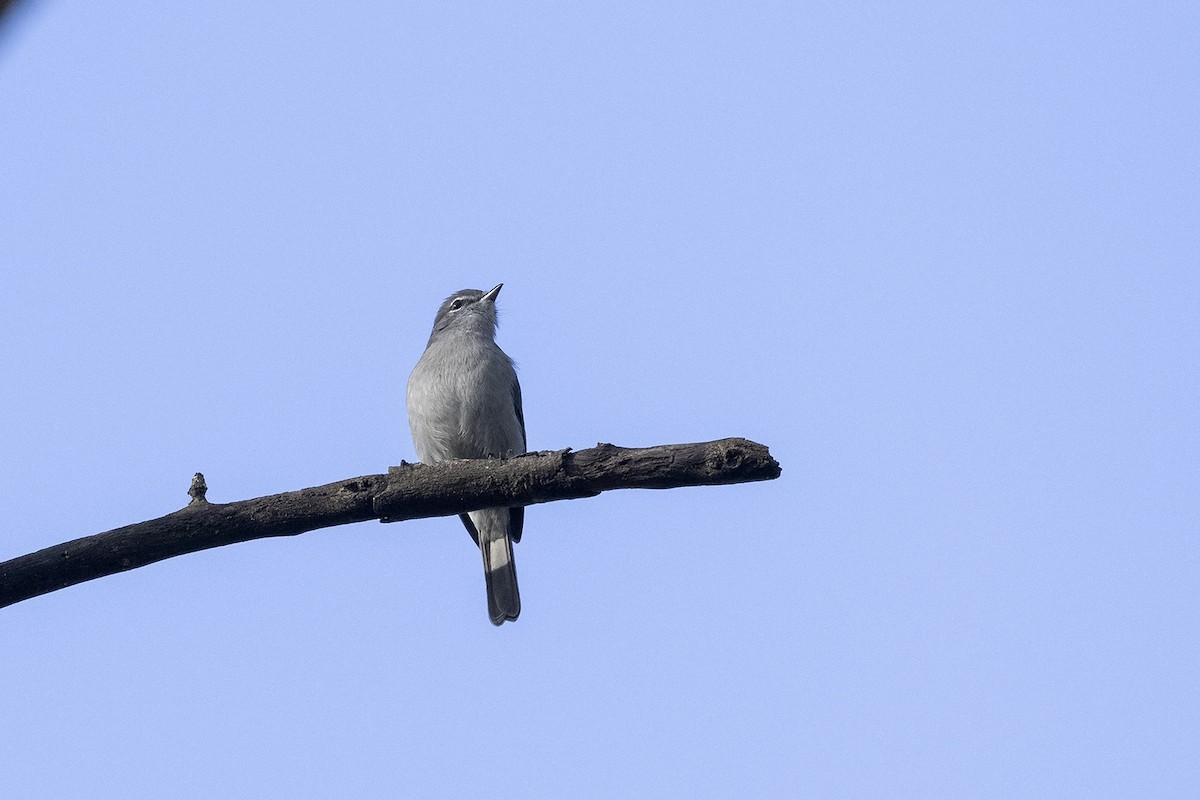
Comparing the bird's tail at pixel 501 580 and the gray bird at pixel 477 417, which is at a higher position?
the gray bird at pixel 477 417

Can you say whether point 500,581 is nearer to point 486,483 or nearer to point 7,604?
point 486,483

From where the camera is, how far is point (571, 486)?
7.07 metres

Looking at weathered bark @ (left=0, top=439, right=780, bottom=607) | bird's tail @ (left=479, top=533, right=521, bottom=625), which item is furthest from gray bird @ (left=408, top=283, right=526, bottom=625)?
weathered bark @ (left=0, top=439, right=780, bottom=607)

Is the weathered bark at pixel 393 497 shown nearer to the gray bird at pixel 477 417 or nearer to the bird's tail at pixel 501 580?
the gray bird at pixel 477 417

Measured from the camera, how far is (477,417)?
11023mm

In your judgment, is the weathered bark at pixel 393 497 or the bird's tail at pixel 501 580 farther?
the bird's tail at pixel 501 580

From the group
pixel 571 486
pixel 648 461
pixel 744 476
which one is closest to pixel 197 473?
pixel 571 486

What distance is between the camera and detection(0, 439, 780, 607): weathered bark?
6645 millimetres

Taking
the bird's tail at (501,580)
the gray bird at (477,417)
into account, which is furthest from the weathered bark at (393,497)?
the bird's tail at (501,580)

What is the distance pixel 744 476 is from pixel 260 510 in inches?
119

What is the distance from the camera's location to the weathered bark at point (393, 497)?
6.64 meters

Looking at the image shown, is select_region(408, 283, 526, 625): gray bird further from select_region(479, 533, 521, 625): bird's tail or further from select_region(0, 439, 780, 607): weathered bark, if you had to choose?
select_region(0, 439, 780, 607): weathered bark

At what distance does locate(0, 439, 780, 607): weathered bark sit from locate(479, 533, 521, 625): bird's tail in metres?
4.46

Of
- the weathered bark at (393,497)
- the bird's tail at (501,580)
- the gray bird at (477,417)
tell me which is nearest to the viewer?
the weathered bark at (393,497)
